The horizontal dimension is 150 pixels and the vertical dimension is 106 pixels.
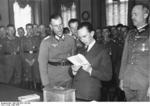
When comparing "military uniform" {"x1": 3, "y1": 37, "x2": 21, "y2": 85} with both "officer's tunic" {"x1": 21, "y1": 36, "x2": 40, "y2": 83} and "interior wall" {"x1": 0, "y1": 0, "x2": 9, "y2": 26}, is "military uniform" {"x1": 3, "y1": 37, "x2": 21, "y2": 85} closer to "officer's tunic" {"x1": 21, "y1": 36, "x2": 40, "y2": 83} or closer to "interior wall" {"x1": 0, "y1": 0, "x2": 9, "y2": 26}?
"officer's tunic" {"x1": 21, "y1": 36, "x2": 40, "y2": 83}

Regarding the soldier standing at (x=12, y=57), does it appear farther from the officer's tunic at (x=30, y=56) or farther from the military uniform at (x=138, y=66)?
the military uniform at (x=138, y=66)

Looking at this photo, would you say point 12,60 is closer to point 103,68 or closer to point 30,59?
point 30,59

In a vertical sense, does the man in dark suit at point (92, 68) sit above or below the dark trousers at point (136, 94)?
above

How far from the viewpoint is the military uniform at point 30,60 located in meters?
5.65

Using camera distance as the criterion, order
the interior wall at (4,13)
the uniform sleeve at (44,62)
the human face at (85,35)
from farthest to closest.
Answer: the interior wall at (4,13), the uniform sleeve at (44,62), the human face at (85,35)

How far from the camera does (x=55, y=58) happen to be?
295cm

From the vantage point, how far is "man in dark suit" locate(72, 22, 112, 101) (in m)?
2.31

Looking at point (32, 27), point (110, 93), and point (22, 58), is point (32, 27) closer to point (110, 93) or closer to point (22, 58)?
point (22, 58)

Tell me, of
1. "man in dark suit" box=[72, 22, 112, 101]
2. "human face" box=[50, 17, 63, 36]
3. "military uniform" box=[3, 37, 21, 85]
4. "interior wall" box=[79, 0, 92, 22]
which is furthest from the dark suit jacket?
"interior wall" box=[79, 0, 92, 22]

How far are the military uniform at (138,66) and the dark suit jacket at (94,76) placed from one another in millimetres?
230

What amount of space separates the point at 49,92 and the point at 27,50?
3985 mm

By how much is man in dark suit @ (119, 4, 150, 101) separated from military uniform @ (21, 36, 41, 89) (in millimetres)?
3392

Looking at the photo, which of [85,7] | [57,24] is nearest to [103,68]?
[57,24]

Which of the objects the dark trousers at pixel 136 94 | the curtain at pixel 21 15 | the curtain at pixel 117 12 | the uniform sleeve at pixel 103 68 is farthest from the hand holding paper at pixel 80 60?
the curtain at pixel 21 15
